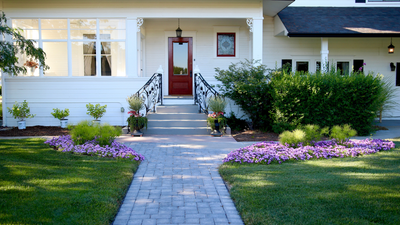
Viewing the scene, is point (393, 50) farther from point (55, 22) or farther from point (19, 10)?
point (19, 10)

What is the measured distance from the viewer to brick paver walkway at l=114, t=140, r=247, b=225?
368 centimetres

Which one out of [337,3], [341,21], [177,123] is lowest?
[177,123]

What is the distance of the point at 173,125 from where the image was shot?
1009 cm

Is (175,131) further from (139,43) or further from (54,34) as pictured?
(54,34)

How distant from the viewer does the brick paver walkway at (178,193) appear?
3684 millimetres

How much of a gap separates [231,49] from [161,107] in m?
4.34

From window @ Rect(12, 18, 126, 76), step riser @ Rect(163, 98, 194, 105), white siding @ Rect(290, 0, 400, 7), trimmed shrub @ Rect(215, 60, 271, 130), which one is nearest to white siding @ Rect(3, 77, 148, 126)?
window @ Rect(12, 18, 126, 76)

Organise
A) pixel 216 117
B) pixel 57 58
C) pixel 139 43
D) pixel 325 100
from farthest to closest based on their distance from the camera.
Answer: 1. pixel 139 43
2. pixel 57 58
3. pixel 216 117
4. pixel 325 100

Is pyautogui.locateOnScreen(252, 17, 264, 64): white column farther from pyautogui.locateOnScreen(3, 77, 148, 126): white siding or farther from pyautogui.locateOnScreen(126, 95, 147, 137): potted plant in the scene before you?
pyautogui.locateOnScreen(126, 95, 147, 137): potted plant

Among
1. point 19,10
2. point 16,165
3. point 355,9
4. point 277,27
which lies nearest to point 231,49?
point 277,27

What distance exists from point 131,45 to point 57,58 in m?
2.78

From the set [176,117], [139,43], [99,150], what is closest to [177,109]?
[176,117]

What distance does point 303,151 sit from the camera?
263 inches

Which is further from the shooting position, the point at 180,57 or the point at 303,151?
the point at 180,57
